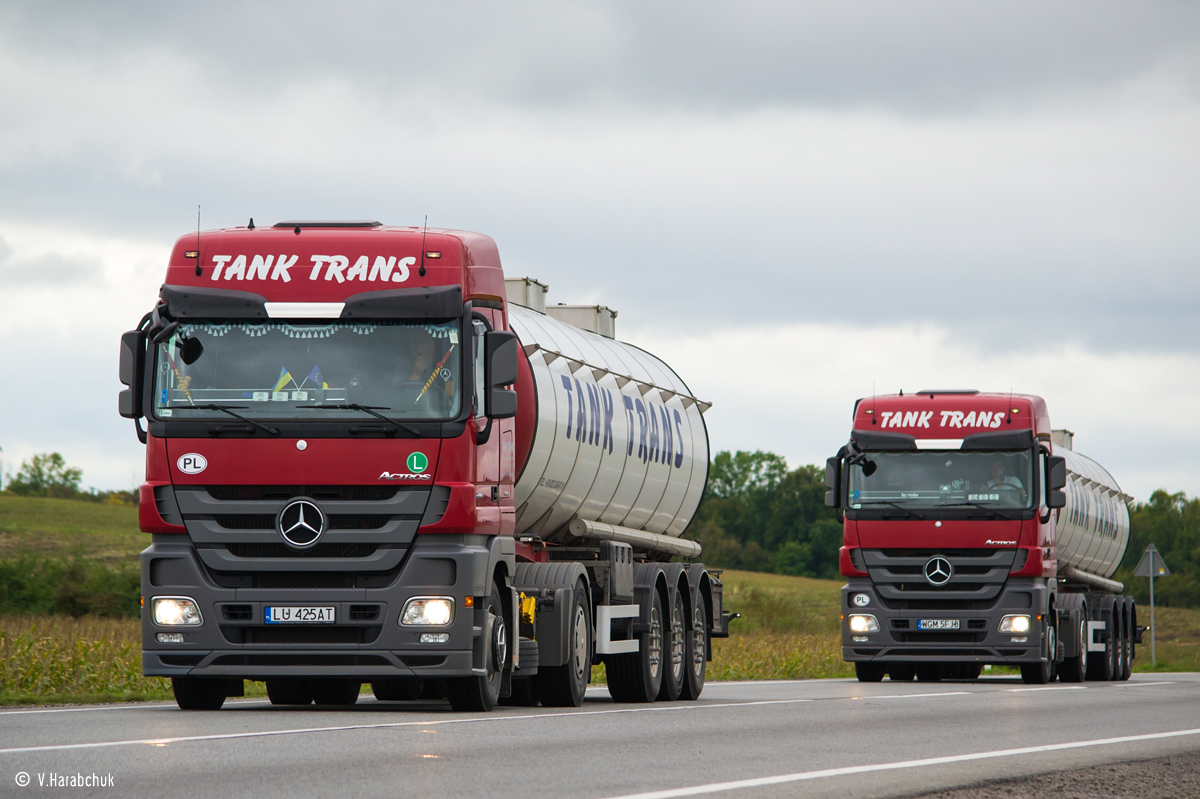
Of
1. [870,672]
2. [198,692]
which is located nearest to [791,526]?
[870,672]

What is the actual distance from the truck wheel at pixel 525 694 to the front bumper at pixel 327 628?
2860 millimetres

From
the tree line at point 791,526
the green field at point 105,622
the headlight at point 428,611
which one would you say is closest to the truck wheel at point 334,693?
the green field at point 105,622

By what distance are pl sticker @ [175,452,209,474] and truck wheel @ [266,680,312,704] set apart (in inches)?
124

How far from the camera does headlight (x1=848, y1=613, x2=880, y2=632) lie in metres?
24.7

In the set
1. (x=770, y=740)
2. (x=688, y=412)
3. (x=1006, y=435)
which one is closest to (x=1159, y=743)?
(x=770, y=740)

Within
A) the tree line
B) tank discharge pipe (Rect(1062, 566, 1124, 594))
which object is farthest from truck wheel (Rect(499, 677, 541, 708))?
the tree line

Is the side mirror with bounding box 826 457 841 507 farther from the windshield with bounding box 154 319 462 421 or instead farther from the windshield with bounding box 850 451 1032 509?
the windshield with bounding box 154 319 462 421

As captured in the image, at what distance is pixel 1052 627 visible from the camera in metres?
25.7

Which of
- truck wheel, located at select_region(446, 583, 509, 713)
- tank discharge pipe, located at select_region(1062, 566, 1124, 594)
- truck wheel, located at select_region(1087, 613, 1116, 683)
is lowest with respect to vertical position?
truck wheel, located at select_region(1087, 613, 1116, 683)

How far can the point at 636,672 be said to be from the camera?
1812cm

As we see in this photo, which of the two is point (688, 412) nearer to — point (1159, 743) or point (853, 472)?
point (853, 472)

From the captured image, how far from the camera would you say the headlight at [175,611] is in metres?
13.4

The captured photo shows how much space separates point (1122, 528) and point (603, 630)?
24.8 m

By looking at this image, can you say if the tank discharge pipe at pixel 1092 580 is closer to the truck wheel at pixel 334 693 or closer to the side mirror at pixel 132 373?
the truck wheel at pixel 334 693
